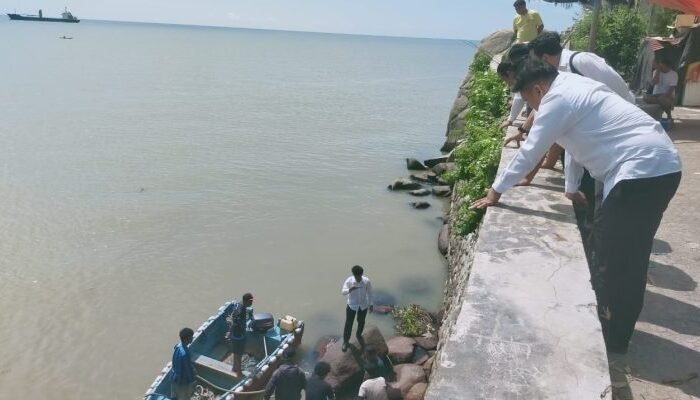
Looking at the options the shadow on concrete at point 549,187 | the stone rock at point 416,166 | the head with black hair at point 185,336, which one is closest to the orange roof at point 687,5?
the shadow on concrete at point 549,187

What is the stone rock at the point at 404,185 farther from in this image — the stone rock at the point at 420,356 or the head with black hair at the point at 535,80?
the head with black hair at the point at 535,80

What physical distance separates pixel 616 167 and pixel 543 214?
1.16 meters

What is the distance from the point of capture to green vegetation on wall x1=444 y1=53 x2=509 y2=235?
7.05 m

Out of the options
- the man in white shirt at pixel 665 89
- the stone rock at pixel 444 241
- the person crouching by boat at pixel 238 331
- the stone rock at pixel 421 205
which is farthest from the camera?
the stone rock at pixel 421 205

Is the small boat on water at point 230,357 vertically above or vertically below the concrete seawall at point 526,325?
below

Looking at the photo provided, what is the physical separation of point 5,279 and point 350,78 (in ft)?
186

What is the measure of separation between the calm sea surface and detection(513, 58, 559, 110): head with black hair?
8476 millimetres

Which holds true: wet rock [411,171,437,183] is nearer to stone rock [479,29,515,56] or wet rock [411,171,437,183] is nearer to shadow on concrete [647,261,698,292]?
stone rock [479,29,515,56]

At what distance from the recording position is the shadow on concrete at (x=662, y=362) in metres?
3.57

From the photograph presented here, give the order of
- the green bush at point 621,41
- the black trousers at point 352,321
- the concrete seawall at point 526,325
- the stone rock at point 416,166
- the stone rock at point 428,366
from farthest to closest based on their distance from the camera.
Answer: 1. the stone rock at point 416,166
2. the green bush at point 621,41
3. the black trousers at point 352,321
4. the stone rock at point 428,366
5. the concrete seawall at point 526,325

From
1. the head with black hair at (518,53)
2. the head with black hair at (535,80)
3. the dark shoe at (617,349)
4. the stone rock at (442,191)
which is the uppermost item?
the head with black hair at (518,53)

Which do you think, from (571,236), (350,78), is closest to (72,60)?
(350,78)

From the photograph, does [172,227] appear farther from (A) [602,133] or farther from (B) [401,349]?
(A) [602,133]

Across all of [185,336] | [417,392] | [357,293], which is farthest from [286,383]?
[357,293]
